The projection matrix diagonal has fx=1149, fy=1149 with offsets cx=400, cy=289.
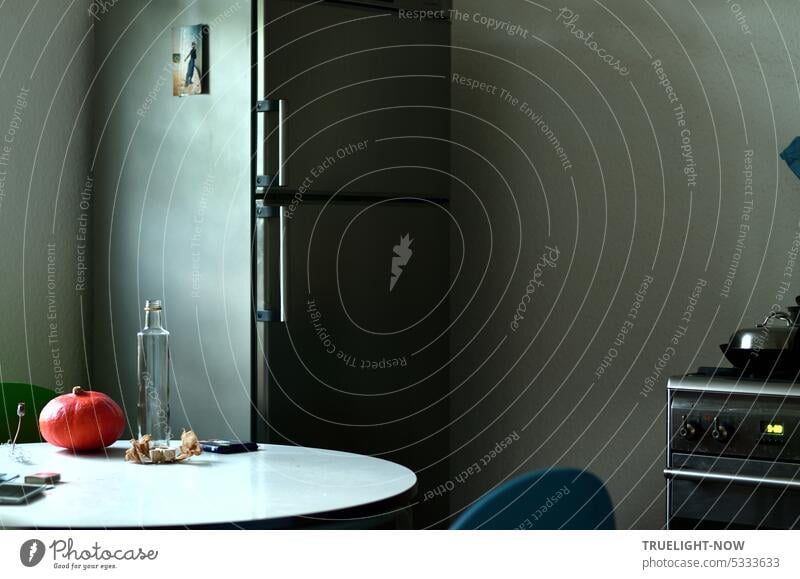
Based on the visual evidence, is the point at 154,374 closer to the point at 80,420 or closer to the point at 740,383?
the point at 80,420

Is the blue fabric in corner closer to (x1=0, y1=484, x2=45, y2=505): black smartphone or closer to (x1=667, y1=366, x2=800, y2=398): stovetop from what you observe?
(x1=667, y1=366, x2=800, y2=398): stovetop

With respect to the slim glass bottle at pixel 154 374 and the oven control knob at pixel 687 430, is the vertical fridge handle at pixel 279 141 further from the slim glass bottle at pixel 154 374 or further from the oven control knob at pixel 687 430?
the oven control knob at pixel 687 430

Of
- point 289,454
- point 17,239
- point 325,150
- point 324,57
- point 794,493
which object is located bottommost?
point 794,493

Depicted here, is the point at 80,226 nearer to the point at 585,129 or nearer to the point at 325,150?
the point at 325,150

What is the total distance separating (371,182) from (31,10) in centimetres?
100

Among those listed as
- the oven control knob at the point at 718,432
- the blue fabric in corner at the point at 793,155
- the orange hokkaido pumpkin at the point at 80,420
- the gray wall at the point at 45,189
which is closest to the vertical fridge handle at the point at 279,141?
the gray wall at the point at 45,189

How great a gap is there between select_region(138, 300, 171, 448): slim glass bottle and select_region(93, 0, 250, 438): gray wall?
0.77 meters

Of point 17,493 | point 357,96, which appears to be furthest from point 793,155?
point 17,493

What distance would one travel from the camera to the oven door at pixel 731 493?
238 cm

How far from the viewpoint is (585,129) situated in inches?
126

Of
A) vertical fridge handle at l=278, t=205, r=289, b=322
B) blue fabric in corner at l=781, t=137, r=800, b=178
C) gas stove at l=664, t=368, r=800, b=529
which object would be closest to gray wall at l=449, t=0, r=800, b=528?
blue fabric in corner at l=781, t=137, r=800, b=178

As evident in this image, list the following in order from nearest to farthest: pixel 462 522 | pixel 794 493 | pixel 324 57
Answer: pixel 462 522
pixel 794 493
pixel 324 57

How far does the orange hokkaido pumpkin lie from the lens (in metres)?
1.98
